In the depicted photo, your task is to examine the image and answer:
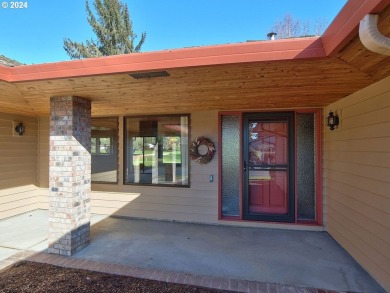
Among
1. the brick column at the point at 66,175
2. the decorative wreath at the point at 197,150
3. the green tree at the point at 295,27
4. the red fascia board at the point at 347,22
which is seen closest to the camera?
the red fascia board at the point at 347,22

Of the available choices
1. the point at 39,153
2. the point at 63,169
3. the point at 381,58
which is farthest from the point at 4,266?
the point at 381,58

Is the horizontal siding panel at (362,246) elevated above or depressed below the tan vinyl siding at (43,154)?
below

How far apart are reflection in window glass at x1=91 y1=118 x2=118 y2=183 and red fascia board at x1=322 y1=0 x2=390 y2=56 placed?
4125 mm

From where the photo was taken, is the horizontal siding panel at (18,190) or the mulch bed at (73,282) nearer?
the mulch bed at (73,282)

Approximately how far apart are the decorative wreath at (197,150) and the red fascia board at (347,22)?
2766 millimetres

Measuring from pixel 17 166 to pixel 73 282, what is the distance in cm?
348

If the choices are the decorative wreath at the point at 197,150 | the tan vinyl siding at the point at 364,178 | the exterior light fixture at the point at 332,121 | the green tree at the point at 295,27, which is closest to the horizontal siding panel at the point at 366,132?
the tan vinyl siding at the point at 364,178

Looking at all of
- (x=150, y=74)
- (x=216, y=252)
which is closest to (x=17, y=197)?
(x=216, y=252)

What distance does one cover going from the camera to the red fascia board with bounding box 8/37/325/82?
1.90m

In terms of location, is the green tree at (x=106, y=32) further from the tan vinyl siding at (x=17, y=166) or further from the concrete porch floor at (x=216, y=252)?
the concrete porch floor at (x=216, y=252)

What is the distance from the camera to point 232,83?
2.68m

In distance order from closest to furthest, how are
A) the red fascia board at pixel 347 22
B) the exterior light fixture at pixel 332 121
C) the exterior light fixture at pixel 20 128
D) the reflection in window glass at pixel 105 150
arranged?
the red fascia board at pixel 347 22, the exterior light fixture at pixel 332 121, the exterior light fixture at pixel 20 128, the reflection in window glass at pixel 105 150

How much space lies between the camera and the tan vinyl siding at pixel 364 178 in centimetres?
238

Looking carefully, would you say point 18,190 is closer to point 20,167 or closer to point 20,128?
point 20,167
